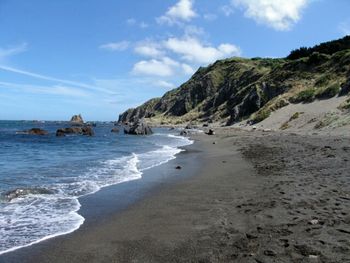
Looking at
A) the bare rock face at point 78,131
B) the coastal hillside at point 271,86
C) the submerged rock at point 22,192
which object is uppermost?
the coastal hillside at point 271,86

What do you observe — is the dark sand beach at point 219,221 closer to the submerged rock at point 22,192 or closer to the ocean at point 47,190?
the ocean at point 47,190

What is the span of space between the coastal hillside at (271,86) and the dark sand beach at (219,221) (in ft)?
90.9

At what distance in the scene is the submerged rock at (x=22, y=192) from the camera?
12.6m

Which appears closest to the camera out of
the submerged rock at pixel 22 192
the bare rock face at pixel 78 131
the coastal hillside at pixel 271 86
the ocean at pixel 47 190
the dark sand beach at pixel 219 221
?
the dark sand beach at pixel 219 221

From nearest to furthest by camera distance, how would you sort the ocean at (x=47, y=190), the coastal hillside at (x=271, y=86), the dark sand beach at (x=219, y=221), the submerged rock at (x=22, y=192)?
the dark sand beach at (x=219, y=221), the ocean at (x=47, y=190), the submerged rock at (x=22, y=192), the coastal hillside at (x=271, y=86)

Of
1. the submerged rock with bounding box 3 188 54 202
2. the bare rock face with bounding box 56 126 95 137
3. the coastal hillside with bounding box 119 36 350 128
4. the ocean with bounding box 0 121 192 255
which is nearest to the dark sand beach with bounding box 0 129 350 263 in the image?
the ocean with bounding box 0 121 192 255

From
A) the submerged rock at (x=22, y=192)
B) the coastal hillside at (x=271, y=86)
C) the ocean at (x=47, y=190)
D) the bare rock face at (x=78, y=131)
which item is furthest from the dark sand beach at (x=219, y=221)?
the bare rock face at (x=78, y=131)

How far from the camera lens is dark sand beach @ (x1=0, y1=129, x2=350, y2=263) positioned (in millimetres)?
6848

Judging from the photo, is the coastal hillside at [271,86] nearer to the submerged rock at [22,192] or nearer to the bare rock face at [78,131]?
the bare rock face at [78,131]

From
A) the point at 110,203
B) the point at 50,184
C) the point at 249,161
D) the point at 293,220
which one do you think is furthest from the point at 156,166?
the point at 293,220

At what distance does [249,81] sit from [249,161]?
80.2 metres

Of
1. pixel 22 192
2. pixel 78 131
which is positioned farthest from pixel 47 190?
pixel 78 131

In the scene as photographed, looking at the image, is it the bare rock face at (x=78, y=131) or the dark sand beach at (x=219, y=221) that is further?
the bare rock face at (x=78, y=131)

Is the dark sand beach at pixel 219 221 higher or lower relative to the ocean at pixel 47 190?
higher
